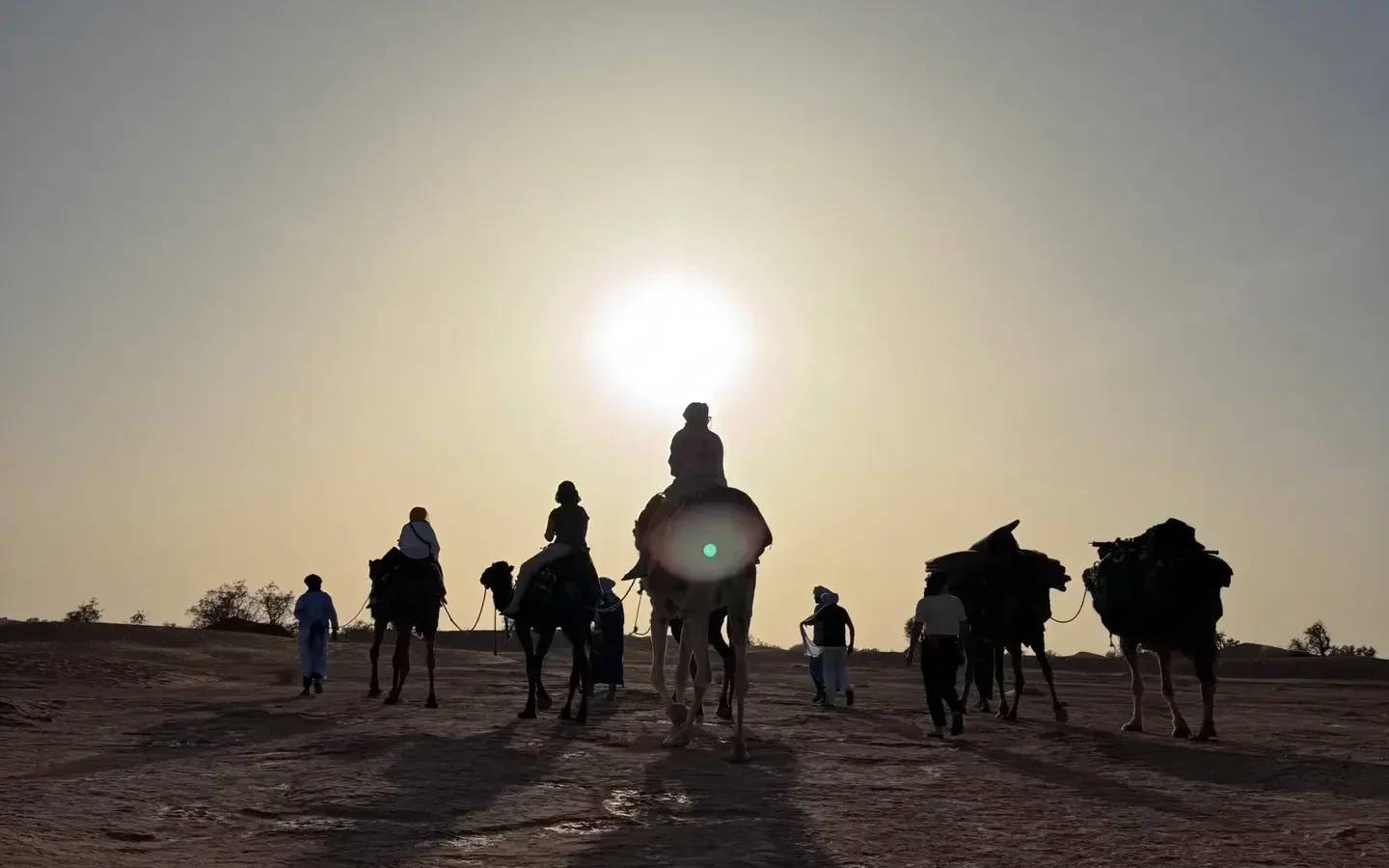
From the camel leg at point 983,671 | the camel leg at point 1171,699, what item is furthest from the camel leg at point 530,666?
the camel leg at point 1171,699

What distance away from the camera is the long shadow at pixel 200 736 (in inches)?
417

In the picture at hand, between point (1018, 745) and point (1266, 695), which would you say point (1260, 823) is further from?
point (1266, 695)

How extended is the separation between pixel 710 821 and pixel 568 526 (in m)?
8.75

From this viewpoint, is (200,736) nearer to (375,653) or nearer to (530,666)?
(530,666)

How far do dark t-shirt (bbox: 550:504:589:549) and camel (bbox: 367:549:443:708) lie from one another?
287cm

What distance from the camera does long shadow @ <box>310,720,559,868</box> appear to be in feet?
23.6

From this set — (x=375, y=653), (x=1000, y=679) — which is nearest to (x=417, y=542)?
(x=375, y=653)

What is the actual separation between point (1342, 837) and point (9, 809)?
27.1ft

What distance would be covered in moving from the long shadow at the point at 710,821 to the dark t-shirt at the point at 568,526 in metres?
5.71

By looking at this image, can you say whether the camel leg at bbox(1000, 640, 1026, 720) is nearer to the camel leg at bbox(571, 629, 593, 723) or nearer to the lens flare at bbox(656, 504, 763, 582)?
the camel leg at bbox(571, 629, 593, 723)

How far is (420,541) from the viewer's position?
18.6 metres

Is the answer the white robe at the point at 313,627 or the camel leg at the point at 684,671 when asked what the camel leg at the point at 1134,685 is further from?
the white robe at the point at 313,627

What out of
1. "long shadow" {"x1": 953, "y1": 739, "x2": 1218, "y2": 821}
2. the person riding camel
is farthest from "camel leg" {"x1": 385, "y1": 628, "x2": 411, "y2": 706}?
"long shadow" {"x1": 953, "y1": 739, "x2": 1218, "y2": 821}

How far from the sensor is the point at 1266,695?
1056 inches
